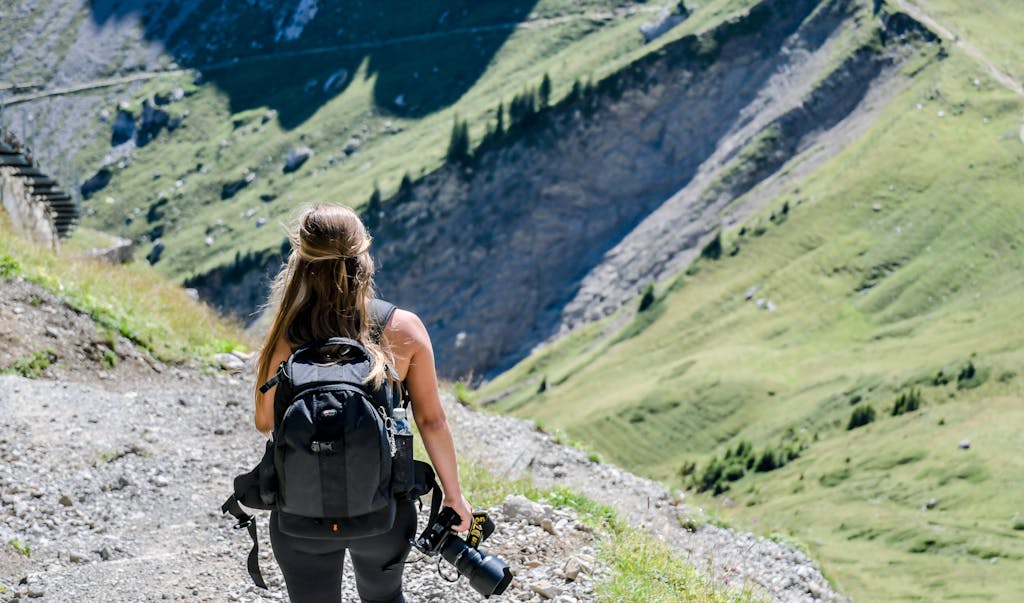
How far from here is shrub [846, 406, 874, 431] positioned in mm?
58906

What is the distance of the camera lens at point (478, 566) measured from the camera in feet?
19.7

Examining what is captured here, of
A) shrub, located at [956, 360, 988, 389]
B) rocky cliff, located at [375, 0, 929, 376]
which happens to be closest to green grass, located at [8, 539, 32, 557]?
shrub, located at [956, 360, 988, 389]

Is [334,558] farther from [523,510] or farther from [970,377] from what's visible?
[970,377]

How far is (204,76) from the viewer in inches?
7697

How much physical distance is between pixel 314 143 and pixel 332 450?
166734mm

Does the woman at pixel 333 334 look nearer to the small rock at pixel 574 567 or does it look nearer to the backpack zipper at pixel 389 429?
the backpack zipper at pixel 389 429

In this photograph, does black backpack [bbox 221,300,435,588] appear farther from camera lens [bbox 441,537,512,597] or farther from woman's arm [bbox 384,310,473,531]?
camera lens [bbox 441,537,512,597]

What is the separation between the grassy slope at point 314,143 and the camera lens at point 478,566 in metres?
123

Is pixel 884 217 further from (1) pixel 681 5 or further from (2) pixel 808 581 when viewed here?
(2) pixel 808 581

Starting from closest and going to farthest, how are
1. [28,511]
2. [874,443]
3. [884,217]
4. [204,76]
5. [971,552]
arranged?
[28,511] < [971,552] < [874,443] < [884,217] < [204,76]

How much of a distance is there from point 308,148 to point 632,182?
63.5 meters

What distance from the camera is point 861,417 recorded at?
5975 centimetres

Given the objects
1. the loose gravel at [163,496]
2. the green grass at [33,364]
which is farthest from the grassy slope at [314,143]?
the green grass at [33,364]

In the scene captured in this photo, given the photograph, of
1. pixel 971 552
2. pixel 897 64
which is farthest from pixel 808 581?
pixel 897 64
